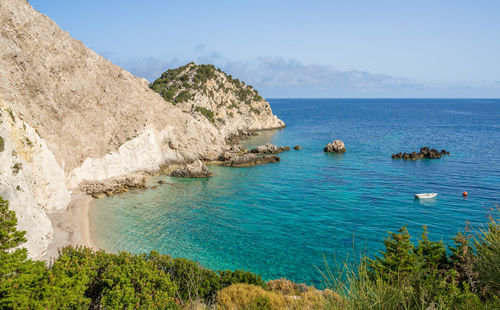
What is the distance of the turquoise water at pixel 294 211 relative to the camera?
2584cm

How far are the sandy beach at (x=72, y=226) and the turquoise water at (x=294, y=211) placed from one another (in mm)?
1043

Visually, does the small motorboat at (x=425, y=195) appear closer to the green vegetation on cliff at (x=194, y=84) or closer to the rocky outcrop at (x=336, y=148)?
the rocky outcrop at (x=336, y=148)

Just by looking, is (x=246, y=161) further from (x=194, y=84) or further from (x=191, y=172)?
(x=194, y=84)

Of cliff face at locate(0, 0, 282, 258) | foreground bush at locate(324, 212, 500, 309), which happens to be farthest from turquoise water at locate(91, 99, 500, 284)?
cliff face at locate(0, 0, 282, 258)

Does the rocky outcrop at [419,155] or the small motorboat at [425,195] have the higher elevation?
the rocky outcrop at [419,155]

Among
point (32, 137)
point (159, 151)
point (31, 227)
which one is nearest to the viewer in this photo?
point (31, 227)

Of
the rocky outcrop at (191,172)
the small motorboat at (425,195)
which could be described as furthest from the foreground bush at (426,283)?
the rocky outcrop at (191,172)

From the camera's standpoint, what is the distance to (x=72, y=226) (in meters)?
29.0

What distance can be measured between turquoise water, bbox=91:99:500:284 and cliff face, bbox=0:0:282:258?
538 cm

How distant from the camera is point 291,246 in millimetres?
26453

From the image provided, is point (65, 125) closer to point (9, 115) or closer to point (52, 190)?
point (52, 190)

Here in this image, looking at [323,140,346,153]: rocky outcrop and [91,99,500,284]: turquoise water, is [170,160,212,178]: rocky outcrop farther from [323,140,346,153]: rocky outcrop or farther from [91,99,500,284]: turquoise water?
[323,140,346,153]: rocky outcrop

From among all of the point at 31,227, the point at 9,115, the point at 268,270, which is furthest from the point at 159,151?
the point at 268,270

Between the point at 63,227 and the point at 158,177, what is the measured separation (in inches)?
762
